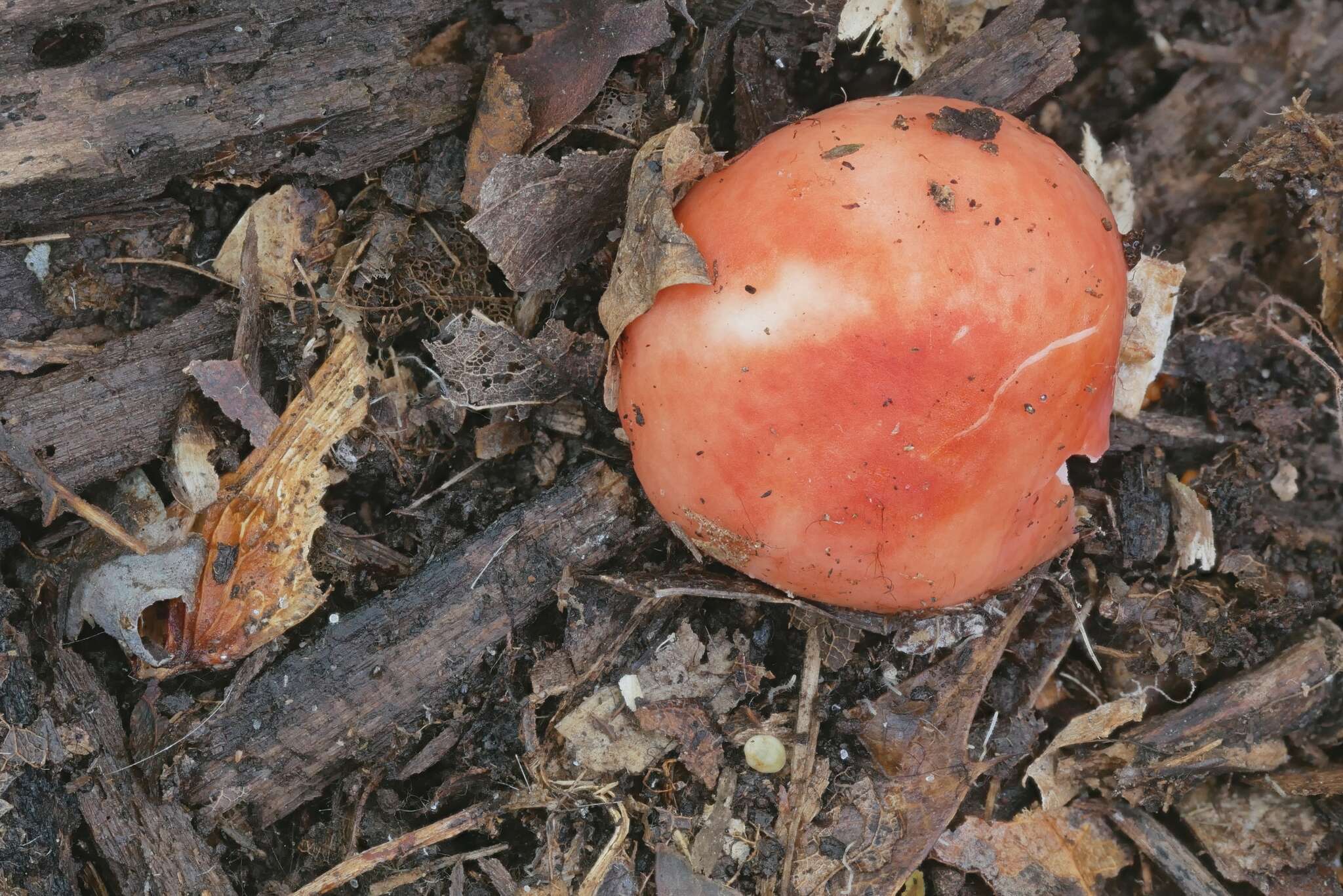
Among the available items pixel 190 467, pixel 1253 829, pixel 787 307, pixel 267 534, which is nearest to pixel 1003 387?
pixel 787 307

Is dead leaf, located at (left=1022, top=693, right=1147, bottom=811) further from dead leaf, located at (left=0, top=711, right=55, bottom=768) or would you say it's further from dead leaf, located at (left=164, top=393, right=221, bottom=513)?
dead leaf, located at (left=0, top=711, right=55, bottom=768)

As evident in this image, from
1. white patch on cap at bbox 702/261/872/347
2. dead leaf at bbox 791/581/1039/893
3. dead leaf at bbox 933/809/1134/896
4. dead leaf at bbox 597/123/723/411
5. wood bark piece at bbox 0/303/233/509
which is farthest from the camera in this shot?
dead leaf at bbox 933/809/1134/896

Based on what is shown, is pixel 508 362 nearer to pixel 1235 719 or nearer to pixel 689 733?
pixel 689 733

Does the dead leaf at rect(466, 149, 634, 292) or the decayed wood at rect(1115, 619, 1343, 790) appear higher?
the dead leaf at rect(466, 149, 634, 292)

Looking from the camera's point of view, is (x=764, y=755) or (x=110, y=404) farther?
(x=764, y=755)

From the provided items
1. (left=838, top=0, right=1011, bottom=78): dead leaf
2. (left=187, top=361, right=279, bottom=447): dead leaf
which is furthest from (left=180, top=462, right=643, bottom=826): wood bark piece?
(left=838, top=0, right=1011, bottom=78): dead leaf

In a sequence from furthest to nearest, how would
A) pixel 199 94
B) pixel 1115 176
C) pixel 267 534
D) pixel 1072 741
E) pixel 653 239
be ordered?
pixel 1115 176, pixel 1072 741, pixel 267 534, pixel 199 94, pixel 653 239

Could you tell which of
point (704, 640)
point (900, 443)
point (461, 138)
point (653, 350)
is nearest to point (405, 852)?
point (704, 640)
